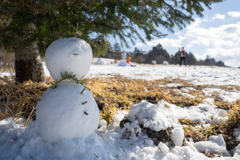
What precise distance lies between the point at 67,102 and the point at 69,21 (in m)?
0.94

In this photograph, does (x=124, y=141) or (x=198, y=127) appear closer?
(x=124, y=141)

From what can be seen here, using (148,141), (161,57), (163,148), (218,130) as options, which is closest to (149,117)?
(148,141)

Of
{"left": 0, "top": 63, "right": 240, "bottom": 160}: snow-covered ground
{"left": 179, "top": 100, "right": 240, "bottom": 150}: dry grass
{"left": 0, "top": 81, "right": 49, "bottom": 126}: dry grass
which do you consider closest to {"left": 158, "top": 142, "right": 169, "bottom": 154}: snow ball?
{"left": 0, "top": 63, "right": 240, "bottom": 160}: snow-covered ground

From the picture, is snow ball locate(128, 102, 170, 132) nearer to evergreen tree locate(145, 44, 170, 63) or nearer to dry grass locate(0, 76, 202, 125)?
dry grass locate(0, 76, 202, 125)

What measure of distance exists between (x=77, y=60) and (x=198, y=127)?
6.47 ft

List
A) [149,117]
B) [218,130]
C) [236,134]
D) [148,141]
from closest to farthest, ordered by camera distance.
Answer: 1. [148,141]
2. [149,117]
3. [236,134]
4. [218,130]

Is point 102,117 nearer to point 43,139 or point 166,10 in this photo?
point 43,139

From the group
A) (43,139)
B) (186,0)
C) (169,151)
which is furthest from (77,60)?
(186,0)

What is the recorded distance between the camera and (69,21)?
153 cm

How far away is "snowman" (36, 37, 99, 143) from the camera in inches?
43.1

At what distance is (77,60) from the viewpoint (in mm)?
1215

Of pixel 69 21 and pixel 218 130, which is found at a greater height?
pixel 69 21

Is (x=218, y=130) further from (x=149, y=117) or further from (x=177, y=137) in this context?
(x=149, y=117)

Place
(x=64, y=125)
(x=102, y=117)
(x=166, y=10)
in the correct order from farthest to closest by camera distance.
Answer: (x=166, y=10) < (x=102, y=117) < (x=64, y=125)
